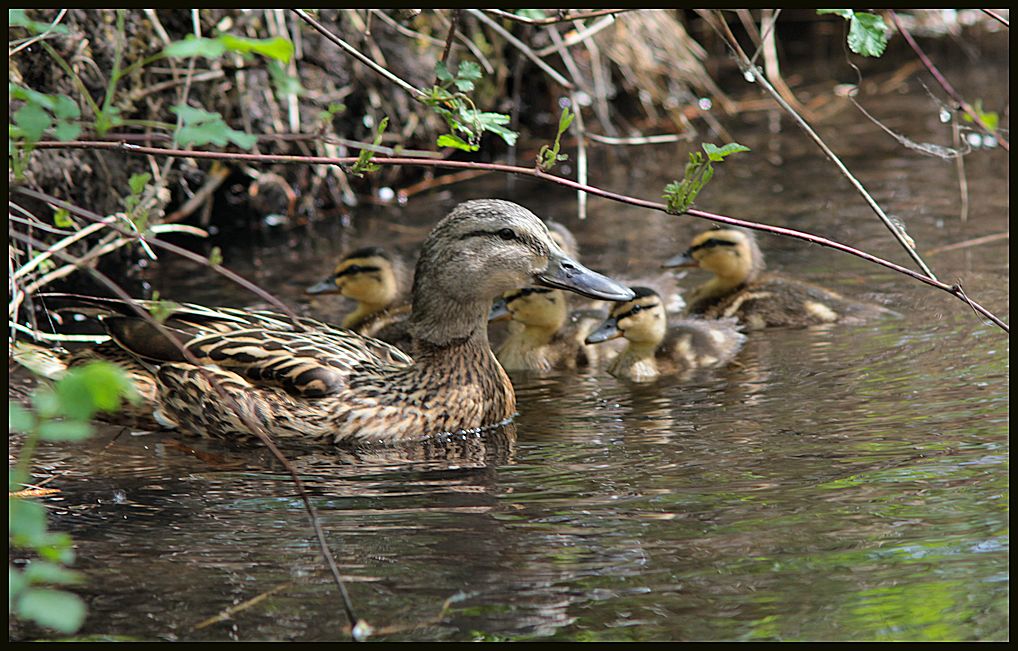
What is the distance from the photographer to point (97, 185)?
5.67 m

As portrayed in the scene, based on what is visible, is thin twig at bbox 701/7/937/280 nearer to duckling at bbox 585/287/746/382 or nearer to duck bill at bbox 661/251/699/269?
duckling at bbox 585/287/746/382

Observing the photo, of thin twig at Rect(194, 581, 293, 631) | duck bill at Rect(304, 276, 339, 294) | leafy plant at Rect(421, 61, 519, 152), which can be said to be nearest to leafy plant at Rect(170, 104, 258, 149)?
leafy plant at Rect(421, 61, 519, 152)

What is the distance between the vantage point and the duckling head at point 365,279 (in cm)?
545

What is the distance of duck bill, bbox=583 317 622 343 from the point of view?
4891 mm

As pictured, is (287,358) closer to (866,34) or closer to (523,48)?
(523,48)

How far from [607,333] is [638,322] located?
0.15 meters

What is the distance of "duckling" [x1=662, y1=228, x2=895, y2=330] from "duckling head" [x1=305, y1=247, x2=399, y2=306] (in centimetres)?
112

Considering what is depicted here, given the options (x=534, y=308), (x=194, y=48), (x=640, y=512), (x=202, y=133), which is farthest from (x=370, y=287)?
(x=194, y=48)

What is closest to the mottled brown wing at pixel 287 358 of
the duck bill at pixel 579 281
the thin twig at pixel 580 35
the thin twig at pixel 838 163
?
the duck bill at pixel 579 281

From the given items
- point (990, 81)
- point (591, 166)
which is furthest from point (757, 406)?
point (990, 81)

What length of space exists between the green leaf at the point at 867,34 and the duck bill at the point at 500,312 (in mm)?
2260

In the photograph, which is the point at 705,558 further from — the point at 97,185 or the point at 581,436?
the point at 97,185

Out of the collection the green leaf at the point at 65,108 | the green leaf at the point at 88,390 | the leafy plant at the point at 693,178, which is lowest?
the green leaf at the point at 88,390

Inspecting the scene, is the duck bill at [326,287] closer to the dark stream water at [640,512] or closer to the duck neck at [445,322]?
the dark stream water at [640,512]
